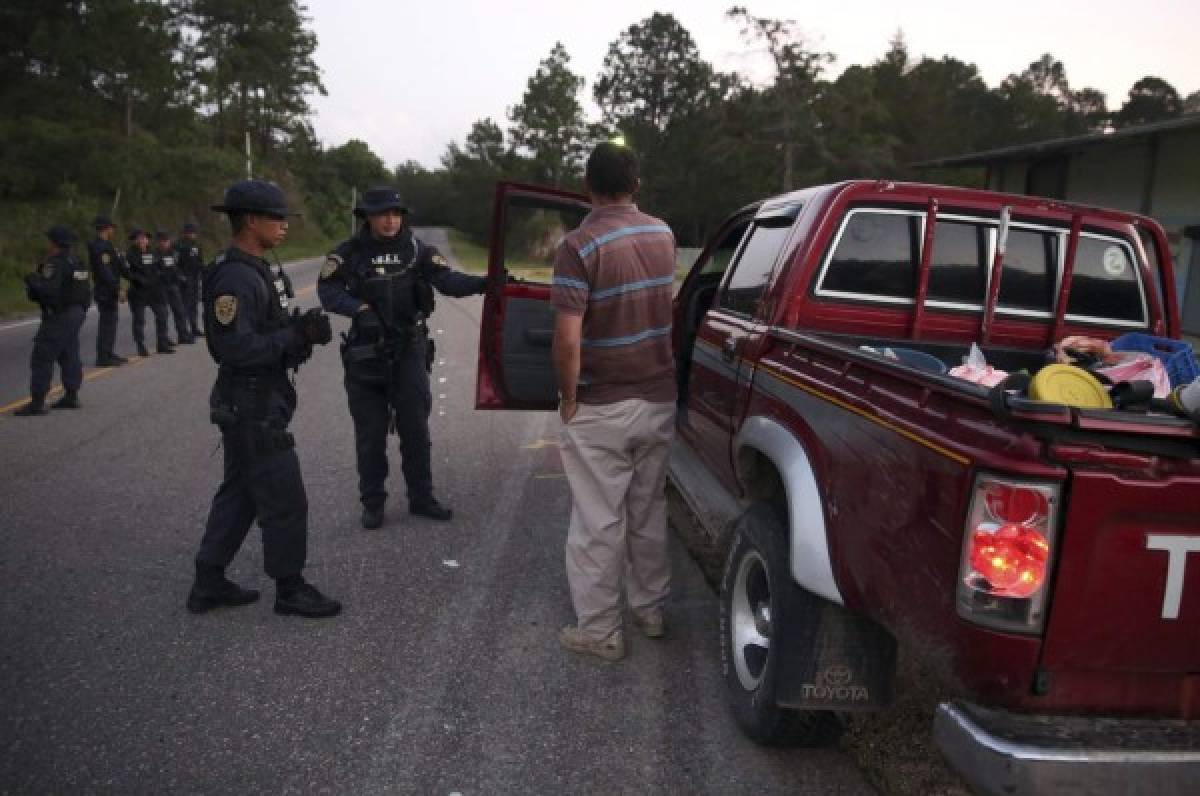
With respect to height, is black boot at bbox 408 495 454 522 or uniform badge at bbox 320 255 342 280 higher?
uniform badge at bbox 320 255 342 280

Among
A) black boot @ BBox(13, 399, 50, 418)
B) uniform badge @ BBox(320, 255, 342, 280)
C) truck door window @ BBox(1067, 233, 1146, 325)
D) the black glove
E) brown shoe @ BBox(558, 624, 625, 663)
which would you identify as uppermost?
truck door window @ BBox(1067, 233, 1146, 325)

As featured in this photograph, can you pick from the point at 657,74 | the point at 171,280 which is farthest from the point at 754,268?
the point at 657,74

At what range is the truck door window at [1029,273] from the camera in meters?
3.62

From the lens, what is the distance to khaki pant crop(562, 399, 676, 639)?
3.54m

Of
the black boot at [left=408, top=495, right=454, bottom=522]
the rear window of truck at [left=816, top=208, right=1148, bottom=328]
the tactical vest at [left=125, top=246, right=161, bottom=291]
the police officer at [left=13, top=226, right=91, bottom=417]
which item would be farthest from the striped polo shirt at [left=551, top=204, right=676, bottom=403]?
the tactical vest at [left=125, top=246, right=161, bottom=291]

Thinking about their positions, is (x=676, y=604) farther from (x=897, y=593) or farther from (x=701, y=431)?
(x=897, y=593)

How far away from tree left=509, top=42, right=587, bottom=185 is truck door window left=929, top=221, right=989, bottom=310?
7671 centimetres

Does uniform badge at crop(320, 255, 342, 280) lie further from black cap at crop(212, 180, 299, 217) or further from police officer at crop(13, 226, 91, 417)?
police officer at crop(13, 226, 91, 417)

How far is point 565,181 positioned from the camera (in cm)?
7688

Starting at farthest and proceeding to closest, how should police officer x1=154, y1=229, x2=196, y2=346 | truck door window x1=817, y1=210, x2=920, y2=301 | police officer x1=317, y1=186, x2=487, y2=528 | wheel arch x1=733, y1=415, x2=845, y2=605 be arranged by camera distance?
police officer x1=154, y1=229, x2=196, y2=346 < police officer x1=317, y1=186, x2=487, y2=528 < truck door window x1=817, y1=210, x2=920, y2=301 < wheel arch x1=733, y1=415, x2=845, y2=605

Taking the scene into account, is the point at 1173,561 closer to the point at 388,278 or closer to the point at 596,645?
the point at 596,645

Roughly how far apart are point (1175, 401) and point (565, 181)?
254 ft

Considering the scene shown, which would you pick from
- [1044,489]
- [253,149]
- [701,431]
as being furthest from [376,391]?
[253,149]

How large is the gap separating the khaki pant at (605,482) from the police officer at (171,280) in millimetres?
10536
